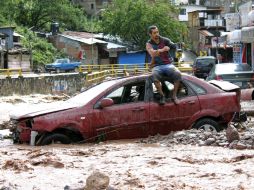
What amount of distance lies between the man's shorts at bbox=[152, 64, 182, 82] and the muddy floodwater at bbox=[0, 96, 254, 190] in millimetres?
1237

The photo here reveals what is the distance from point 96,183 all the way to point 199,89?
4.90m

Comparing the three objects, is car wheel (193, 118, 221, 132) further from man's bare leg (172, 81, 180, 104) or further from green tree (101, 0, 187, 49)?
green tree (101, 0, 187, 49)

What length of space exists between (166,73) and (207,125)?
3.93 ft

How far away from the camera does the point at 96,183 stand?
568cm

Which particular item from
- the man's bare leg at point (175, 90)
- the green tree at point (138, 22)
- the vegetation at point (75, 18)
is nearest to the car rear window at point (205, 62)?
the vegetation at point (75, 18)

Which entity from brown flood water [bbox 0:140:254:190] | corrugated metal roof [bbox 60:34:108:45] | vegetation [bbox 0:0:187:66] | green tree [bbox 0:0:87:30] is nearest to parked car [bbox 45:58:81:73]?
vegetation [bbox 0:0:187:66]

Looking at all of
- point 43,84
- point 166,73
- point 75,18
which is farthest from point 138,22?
point 166,73

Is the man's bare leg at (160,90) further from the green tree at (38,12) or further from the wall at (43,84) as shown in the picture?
the green tree at (38,12)

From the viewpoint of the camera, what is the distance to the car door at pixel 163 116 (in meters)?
9.85

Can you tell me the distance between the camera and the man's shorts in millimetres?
10008

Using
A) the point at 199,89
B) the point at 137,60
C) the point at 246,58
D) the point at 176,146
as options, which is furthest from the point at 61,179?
the point at 137,60

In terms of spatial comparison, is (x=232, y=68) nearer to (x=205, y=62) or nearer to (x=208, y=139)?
(x=208, y=139)

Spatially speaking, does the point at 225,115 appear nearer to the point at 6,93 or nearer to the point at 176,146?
the point at 176,146

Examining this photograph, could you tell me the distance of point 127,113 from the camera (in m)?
9.71
